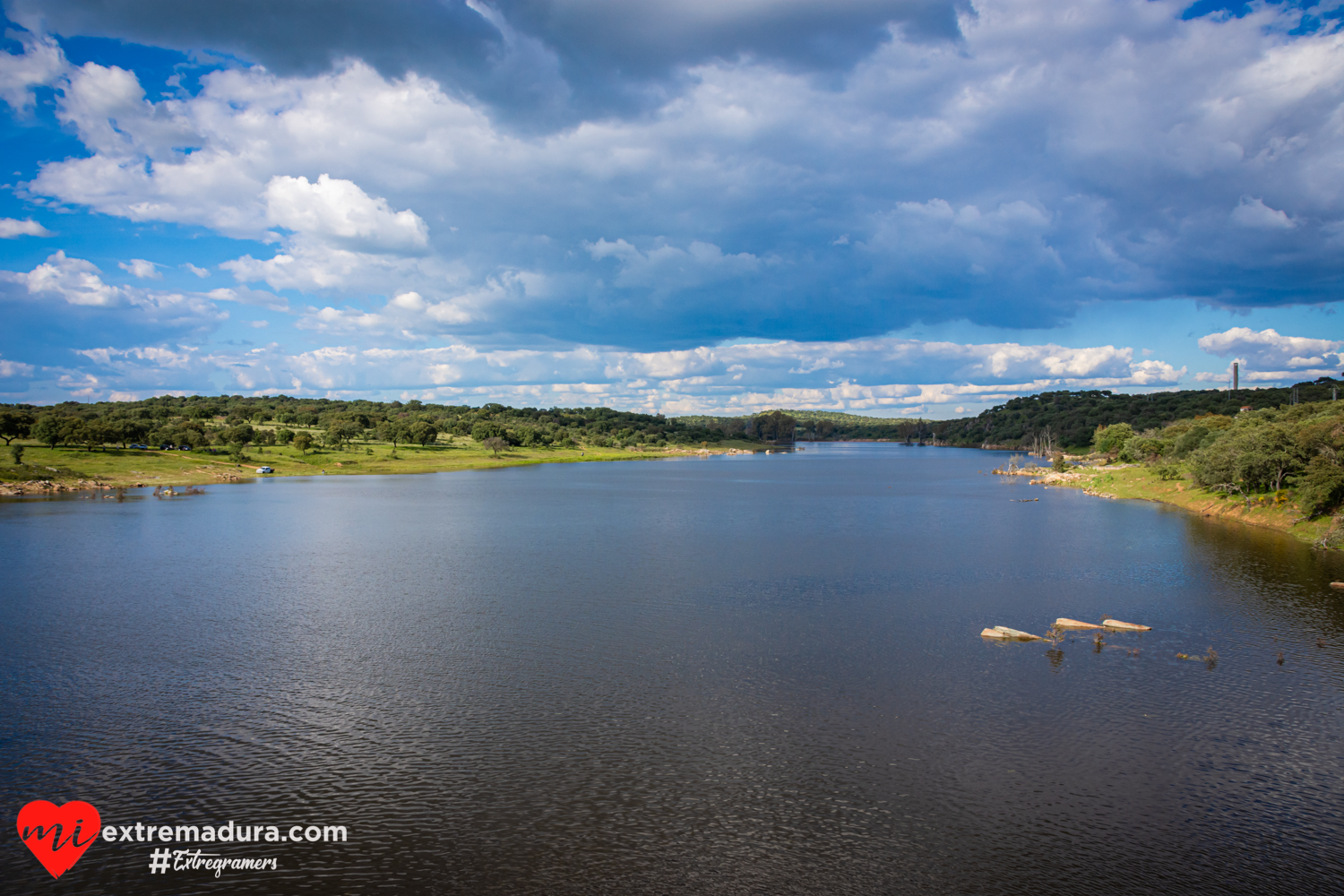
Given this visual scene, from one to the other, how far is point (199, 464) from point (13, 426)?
2384 centimetres

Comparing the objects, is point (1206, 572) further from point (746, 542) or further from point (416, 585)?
point (416, 585)

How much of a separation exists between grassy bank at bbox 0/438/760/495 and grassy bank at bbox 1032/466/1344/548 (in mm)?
116192

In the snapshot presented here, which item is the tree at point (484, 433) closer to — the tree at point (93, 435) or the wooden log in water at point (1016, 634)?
the tree at point (93, 435)

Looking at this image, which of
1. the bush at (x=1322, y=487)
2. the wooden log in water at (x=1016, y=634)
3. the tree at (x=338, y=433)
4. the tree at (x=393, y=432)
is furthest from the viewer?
the tree at (x=393, y=432)

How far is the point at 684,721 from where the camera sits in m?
21.7

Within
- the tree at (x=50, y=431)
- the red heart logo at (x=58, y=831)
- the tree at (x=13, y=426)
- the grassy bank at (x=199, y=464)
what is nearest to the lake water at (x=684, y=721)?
the red heart logo at (x=58, y=831)

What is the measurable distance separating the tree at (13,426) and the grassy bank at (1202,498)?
152864 mm

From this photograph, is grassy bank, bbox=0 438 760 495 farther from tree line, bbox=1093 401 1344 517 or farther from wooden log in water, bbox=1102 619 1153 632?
tree line, bbox=1093 401 1344 517

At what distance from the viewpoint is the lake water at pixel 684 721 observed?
599 inches

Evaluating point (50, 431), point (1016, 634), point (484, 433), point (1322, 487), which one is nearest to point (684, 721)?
point (1016, 634)

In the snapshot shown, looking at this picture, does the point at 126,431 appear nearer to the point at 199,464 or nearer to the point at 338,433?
the point at 199,464

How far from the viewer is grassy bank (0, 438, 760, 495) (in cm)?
9524

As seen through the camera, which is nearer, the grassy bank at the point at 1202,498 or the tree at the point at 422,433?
the grassy bank at the point at 1202,498

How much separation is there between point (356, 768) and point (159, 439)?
137164 mm
